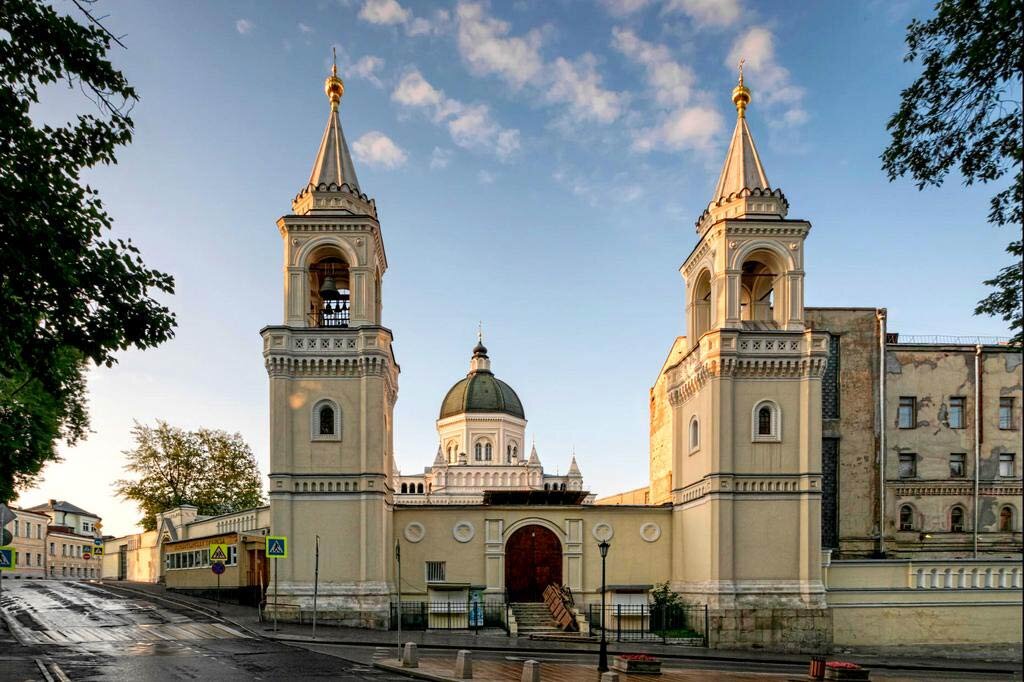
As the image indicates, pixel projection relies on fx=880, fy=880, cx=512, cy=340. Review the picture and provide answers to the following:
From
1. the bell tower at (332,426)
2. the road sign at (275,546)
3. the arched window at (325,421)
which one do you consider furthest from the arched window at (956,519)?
the road sign at (275,546)

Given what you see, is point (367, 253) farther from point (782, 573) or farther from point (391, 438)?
point (782, 573)

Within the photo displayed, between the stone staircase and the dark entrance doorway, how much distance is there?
0.70 m

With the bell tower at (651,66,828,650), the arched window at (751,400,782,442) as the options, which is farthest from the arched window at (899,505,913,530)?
the arched window at (751,400,782,442)

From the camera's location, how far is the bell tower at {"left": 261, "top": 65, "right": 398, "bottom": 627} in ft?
98.9

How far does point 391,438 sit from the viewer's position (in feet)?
114

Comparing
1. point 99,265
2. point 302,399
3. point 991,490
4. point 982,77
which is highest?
point 982,77

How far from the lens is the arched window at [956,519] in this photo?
38.8 metres

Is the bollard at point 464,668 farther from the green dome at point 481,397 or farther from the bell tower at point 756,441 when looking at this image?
the green dome at point 481,397

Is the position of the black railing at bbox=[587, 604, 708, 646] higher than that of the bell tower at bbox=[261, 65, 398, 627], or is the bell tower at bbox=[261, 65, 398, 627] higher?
the bell tower at bbox=[261, 65, 398, 627]

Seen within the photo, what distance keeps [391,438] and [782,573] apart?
15.4 meters

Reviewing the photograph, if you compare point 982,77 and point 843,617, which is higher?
point 982,77

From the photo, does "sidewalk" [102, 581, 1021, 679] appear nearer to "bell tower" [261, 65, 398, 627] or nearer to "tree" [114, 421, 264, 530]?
"bell tower" [261, 65, 398, 627]

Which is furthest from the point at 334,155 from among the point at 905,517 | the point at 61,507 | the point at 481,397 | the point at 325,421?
the point at 61,507

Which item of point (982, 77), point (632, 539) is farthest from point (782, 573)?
point (982, 77)
